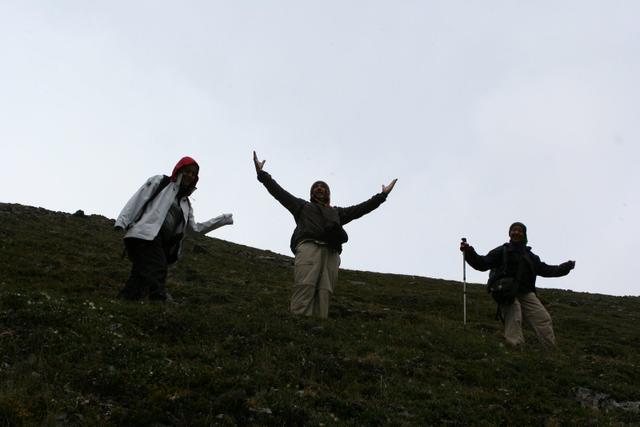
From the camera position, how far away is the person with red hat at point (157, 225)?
1295 cm

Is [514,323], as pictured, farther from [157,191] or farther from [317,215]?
[157,191]

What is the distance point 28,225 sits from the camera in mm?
29484

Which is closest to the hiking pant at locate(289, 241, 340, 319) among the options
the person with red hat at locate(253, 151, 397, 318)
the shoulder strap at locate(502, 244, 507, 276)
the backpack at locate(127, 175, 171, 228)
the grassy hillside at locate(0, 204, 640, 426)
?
the person with red hat at locate(253, 151, 397, 318)

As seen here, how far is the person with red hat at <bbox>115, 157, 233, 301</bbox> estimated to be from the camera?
1295cm

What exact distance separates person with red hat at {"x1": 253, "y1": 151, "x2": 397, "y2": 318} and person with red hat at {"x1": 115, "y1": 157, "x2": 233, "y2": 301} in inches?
64.5

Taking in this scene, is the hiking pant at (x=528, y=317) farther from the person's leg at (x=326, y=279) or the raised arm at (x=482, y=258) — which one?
the person's leg at (x=326, y=279)

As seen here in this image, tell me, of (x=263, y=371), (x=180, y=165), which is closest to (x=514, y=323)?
(x=263, y=371)

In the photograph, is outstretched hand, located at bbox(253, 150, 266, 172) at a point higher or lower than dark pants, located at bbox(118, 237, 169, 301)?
higher

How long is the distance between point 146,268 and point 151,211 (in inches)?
43.9

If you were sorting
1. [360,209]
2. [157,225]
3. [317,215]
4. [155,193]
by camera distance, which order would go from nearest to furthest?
[157,225] → [155,193] → [317,215] → [360,209]

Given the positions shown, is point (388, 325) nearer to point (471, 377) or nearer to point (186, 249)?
point (471, 377)

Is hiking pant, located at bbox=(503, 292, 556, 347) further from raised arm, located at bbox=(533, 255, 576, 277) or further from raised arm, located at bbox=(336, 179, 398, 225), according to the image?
raised arm, located at bbox=(336, 179, 398, 225)

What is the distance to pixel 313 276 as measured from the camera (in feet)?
46.4

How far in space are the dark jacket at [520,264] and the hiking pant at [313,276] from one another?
3.54 metres
